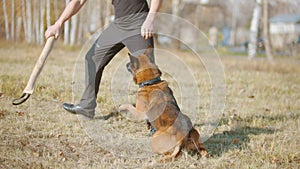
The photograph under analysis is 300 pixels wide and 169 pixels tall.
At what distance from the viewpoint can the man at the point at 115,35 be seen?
3.79 meters

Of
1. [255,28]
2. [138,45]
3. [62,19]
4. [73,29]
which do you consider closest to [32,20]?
[73,29]

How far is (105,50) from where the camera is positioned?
14.1ft

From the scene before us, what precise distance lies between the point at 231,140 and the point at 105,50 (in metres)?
1.70

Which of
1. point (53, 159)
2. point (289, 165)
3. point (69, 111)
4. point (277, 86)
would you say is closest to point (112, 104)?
point (69, 111)

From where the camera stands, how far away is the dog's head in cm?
368

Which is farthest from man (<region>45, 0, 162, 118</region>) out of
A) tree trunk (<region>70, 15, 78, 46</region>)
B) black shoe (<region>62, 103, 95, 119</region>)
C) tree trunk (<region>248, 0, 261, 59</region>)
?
tree trunk (<region>70, 15, 78, 46</region>)

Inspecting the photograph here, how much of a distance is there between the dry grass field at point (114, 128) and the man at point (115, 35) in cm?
35

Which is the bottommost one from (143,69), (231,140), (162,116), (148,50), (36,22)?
(231,140)

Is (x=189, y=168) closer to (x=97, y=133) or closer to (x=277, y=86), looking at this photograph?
(x=97, y=133)

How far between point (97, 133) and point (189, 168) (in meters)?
1.25

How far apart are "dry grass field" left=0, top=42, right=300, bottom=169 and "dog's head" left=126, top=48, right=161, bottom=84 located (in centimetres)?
74

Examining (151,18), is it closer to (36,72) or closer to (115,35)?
(115,35)

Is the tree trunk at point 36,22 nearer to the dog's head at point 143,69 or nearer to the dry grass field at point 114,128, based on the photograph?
the dry grass field at point 114,128

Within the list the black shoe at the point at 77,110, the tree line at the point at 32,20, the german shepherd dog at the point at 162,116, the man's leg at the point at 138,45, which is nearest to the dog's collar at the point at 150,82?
the german shepherd dog at the point at 162,116
